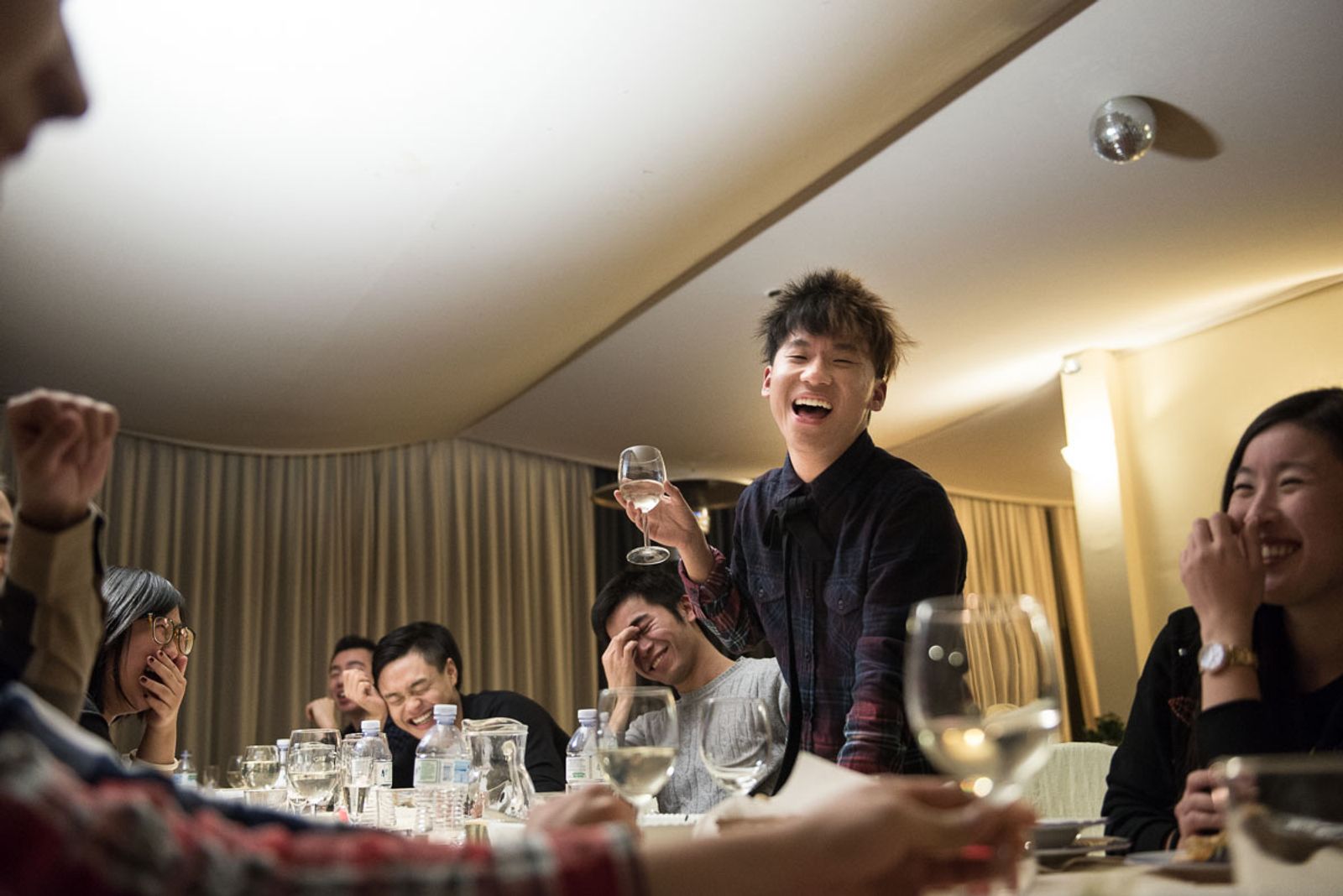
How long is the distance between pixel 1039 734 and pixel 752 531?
1.39m

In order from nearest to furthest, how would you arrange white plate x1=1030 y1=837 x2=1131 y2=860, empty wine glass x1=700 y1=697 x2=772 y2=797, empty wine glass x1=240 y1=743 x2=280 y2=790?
1. white plate x1=1030 y1=837 x2=1131 y2=860
2. empty wine glass x1=700 y1=697 x2=772 y2=797
3. empty wine glass x1=240 y1=743 x2=280 y2=790

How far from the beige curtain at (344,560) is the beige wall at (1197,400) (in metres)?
3.15

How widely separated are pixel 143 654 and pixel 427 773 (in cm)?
92

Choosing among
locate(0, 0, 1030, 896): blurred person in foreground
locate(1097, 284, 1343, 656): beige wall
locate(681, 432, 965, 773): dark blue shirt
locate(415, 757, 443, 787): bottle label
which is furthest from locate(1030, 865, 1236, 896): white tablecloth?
locate(1097, 284, 1343, 656): beige wall

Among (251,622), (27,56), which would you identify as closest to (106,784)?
(27,56)

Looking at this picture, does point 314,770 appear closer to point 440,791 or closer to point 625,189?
point 440,791

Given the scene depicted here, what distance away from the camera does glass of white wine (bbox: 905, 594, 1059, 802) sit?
762 mm

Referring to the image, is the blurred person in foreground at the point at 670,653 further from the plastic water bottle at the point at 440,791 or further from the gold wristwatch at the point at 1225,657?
the gold wristwatch at the point at 1225,657

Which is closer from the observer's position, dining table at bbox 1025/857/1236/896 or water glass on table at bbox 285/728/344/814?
dining table at bbox 1025/857/1236/896

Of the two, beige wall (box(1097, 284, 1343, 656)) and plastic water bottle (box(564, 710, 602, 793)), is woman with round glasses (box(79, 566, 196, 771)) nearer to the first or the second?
plastic water bottle (box(564, 710, 602, 793))

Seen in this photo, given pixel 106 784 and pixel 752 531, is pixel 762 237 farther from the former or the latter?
pixel 106 784

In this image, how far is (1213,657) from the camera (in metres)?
1.28

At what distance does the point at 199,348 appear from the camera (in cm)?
441

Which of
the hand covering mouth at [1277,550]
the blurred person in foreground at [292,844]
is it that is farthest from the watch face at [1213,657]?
the blurred person in foreground at [292,844]
